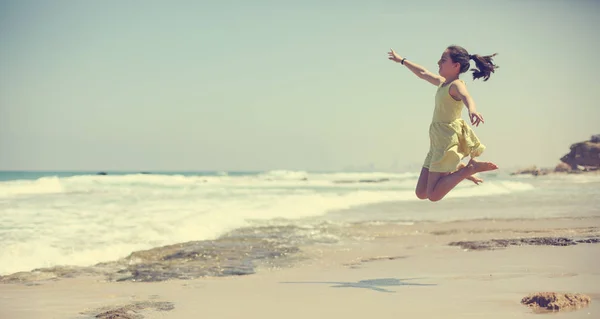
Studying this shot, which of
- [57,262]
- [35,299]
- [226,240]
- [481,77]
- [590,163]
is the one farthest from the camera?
[590,163]

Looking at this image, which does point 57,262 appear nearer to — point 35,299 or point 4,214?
point 35,299

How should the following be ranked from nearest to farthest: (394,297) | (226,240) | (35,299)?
1. (394,297)
2. (35,299)
3. (226,240)

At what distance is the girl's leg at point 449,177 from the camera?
5.72 meters

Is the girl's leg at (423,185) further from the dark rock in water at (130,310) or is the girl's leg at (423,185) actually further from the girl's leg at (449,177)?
the dark rock in water at (130,310)

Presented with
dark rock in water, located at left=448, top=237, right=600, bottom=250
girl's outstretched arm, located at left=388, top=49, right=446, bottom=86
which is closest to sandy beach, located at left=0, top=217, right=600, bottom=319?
dark rock in water, located at left=448, top=237, right=600, bottom=250

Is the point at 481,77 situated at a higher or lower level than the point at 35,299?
higher

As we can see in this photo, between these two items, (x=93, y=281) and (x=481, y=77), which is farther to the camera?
(x=93, y=281)

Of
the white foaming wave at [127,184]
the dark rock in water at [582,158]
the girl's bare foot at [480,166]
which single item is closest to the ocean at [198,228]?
the girl's bare foot at [480,166]

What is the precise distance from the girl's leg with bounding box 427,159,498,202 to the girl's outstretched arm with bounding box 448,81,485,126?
723mm

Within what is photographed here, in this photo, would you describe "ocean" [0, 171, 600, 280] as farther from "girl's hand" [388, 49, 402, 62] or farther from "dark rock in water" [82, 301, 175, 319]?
"girl's hand" [388, 49, 402, 62]

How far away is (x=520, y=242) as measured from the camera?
7.89 m

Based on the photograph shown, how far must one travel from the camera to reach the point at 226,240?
9305 millimetres

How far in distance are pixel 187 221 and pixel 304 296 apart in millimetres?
6707

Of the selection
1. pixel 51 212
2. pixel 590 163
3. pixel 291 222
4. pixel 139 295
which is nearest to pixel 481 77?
pixel 139 295
